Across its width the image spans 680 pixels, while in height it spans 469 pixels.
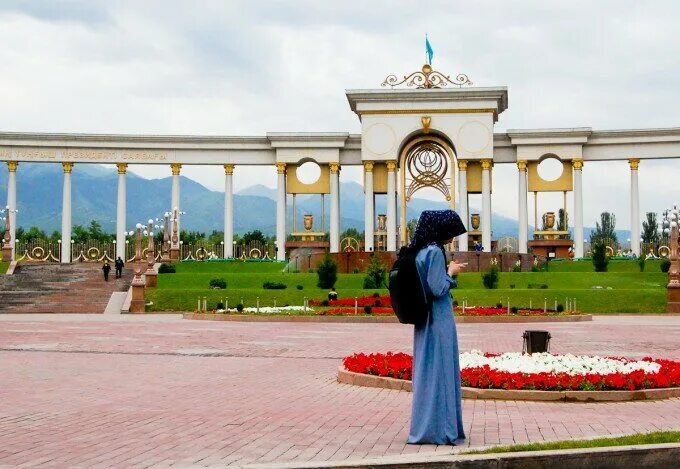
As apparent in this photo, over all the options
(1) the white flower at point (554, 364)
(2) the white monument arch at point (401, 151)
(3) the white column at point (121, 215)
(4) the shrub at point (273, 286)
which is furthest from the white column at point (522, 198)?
(1) the white flower at point (554, 364)

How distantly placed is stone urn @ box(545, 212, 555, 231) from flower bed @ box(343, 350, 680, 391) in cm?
4556

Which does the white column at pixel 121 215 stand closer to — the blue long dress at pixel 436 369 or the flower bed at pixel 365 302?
the flower bed at pixel 365 302

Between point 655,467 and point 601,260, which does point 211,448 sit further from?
point 601,260

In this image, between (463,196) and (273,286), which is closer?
(273,286)

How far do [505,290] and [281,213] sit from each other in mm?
24986

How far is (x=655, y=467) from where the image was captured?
293 inches

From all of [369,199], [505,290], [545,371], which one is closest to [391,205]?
[369,199]

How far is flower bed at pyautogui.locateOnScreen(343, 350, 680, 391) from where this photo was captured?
11812 mm

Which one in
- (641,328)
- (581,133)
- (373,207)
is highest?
(581,133)

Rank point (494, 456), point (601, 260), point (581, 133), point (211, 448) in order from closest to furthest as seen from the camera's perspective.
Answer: point (494, 456), point (211, 448), point (601, 260), point (581, 133)

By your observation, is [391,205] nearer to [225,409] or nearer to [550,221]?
Result: [550,221]

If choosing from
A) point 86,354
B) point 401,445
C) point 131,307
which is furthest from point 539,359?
point 131,307

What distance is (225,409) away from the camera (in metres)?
10.7

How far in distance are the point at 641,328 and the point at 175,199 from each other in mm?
40099
